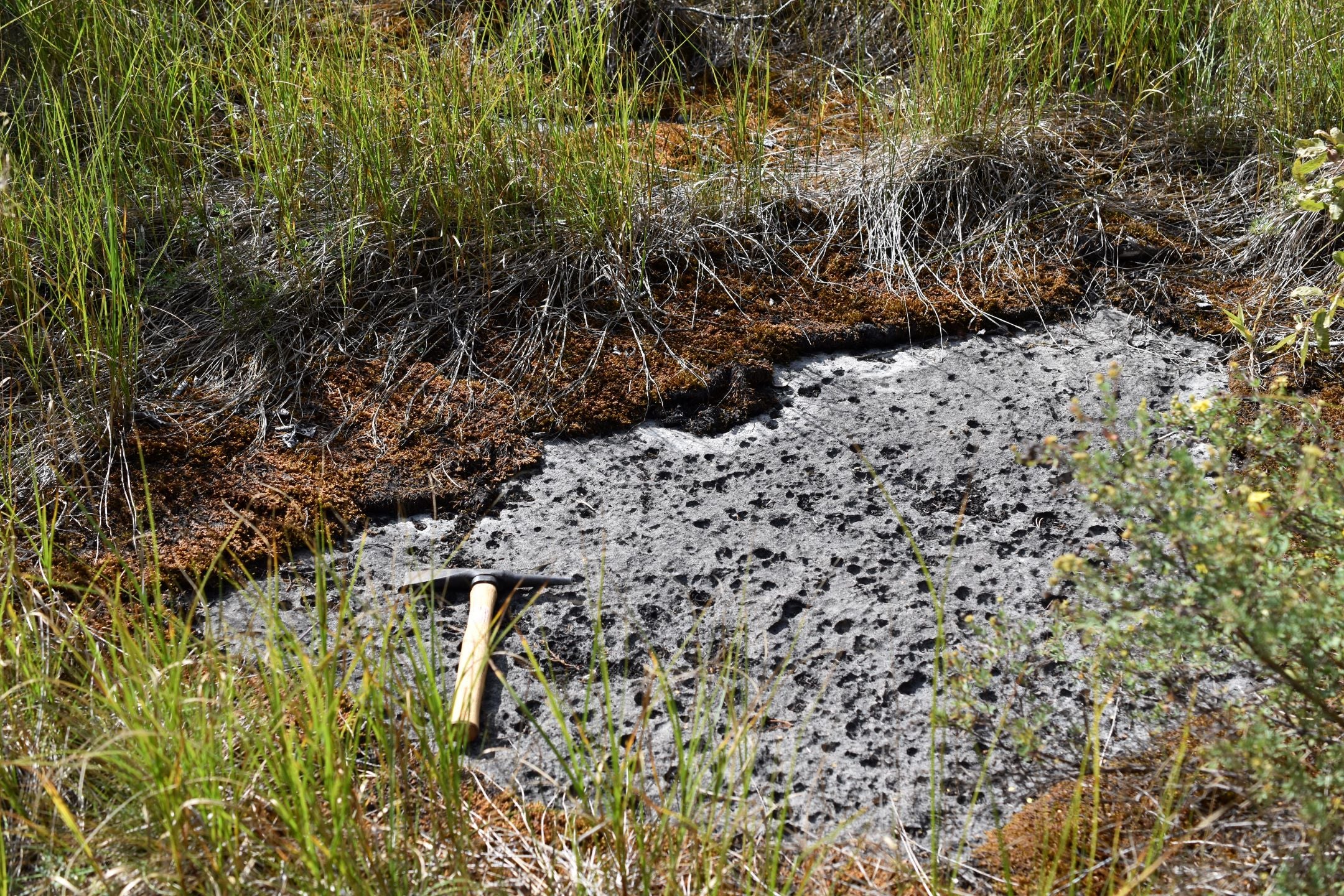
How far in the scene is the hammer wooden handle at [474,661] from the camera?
6.48ft

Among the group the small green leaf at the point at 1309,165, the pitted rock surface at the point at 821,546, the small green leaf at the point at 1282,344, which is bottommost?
the pitted rock surface at the point at 821,546

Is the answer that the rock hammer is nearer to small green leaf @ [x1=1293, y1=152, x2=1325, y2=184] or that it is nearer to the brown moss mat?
the brown moss mat

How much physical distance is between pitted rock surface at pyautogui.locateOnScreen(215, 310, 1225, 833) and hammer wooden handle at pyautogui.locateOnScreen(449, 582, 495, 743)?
7cm

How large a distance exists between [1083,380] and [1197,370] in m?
0.32

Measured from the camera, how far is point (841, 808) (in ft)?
6.29

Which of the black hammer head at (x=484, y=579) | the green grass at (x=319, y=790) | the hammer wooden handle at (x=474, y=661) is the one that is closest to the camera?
the green grass at (x=319, y=790)

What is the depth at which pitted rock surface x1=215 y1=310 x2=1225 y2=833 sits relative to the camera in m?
2.05

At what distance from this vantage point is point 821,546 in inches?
97.0

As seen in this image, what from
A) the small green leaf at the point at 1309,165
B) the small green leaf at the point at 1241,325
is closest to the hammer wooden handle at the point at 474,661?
the small green leaf at the point at 1241,325

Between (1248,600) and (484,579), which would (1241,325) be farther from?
(484,579)

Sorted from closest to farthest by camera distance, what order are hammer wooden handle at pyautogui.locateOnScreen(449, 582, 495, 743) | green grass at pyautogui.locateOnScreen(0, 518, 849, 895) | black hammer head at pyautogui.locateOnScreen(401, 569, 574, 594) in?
→ green grass at pyautogui.locateOnScreen(0, 518, 849, 895) → hammer wooden handle at pyautogui.locateOnScreen(449, 582, 495, 743) → black hammer head at pyautogui.locateOnScreen(401, 569, 574, 594)

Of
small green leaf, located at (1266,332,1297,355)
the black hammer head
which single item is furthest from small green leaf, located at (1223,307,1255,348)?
the black hammer head

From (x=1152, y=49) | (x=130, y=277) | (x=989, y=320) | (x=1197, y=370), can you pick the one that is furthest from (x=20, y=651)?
(x=1152, y=49)

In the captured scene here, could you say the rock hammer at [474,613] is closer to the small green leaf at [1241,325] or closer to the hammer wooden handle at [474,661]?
the hammer wooden handle at [474,661]
